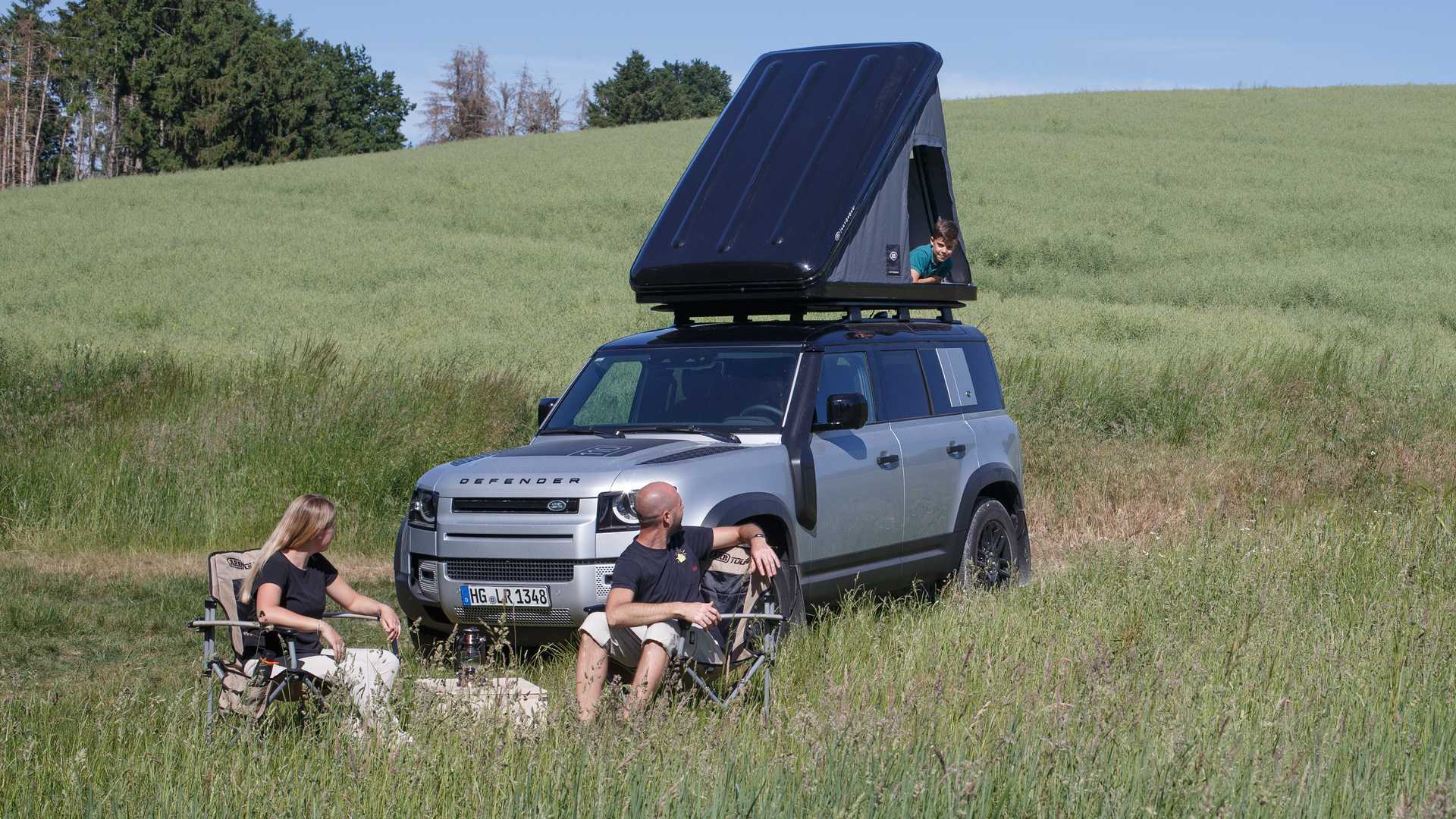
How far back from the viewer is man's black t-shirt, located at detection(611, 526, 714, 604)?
6.23 meters

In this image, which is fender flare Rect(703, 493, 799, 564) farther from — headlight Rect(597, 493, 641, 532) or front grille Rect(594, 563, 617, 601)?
front grille Rect(594, 563, 617, 601)

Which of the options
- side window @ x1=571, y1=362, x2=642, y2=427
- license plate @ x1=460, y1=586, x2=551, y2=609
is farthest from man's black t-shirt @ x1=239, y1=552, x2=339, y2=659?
side window @ x1=571, y1=362, x2=642, y2=427

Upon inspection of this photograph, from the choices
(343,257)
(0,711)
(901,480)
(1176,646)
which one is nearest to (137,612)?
(0,711)

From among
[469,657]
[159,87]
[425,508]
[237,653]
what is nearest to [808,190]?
[425,508]

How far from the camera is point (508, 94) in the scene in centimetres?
10200

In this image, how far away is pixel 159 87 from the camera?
8025 cm

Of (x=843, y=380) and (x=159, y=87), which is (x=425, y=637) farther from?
(x=159, y=87)

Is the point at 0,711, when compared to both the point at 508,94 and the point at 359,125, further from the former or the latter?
the point at 359,125

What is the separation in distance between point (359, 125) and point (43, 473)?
100 m

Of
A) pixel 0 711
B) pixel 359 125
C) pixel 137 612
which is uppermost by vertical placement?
pixel 359 125

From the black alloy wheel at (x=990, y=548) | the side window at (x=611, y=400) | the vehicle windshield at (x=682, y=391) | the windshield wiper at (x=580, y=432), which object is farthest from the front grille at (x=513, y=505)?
the black alloy wheel at (x=990, y=548)

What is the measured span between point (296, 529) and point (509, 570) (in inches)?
52.7

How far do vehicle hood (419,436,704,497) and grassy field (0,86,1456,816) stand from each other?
89 cm

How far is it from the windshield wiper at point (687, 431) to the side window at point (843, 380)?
0.56m
